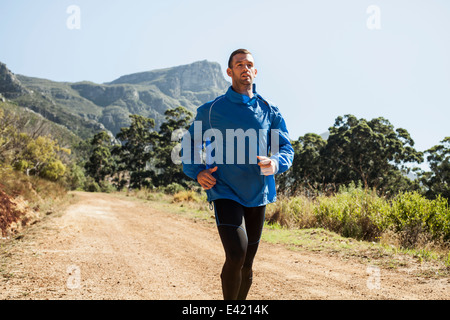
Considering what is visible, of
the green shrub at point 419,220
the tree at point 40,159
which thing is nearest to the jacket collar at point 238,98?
the green shrub at point 419,220

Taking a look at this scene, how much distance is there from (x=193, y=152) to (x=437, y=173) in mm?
29208

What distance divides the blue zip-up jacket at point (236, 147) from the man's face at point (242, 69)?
12 cm

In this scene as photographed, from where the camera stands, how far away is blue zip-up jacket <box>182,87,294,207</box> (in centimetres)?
233

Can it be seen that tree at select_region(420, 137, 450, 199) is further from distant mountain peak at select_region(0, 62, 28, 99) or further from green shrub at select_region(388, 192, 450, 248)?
distant mountain peak at select_region(0, 62, 28, 99)

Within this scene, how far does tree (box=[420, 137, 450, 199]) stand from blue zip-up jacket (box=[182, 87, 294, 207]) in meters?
26.6

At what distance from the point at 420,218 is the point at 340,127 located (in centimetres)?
2847

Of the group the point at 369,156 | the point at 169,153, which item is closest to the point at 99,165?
the point at 169,153

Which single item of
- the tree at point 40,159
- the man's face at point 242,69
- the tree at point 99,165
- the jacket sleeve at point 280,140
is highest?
the man's face at point 242,69

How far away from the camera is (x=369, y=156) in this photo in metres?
30.5

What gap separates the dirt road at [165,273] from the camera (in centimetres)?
377

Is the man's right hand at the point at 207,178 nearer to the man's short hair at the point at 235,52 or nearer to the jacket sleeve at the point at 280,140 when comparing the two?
the jacket sleeve at the point at 280,140

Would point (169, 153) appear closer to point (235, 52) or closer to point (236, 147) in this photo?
point (235, 52)
